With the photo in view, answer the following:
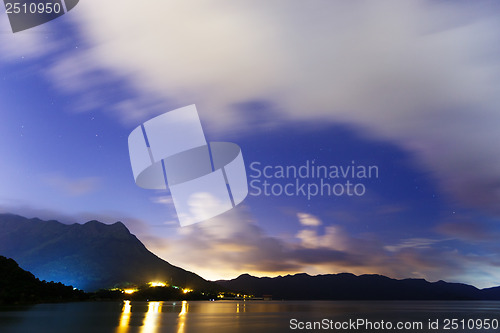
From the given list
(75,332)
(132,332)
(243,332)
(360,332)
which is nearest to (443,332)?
(360,332)

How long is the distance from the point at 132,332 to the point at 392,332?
37187mm

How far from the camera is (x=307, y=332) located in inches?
2665

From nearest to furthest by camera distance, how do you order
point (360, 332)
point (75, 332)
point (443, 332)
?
1. point (75, 332)
2. point (360, 332)
3. point (443, 332)

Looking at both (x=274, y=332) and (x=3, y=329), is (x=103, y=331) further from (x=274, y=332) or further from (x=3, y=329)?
(x=274, y=332)

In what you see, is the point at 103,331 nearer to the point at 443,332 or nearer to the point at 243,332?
the point at 243,332

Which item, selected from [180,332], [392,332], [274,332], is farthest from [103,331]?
[392,332]

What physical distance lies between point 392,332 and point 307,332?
1365cm

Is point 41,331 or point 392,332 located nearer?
point 41,331

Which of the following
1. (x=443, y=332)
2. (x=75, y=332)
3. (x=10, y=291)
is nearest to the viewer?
(x=75, y=332)

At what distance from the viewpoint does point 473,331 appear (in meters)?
81.6

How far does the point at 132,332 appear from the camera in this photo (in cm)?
6700

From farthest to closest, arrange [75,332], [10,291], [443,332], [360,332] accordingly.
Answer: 1. [10,291]
2. [443,332]
3. [360,332]
4. [75,332]

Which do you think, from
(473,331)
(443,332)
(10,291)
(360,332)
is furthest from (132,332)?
(10,291)

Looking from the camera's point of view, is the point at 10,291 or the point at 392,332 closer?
the point at 392,332
